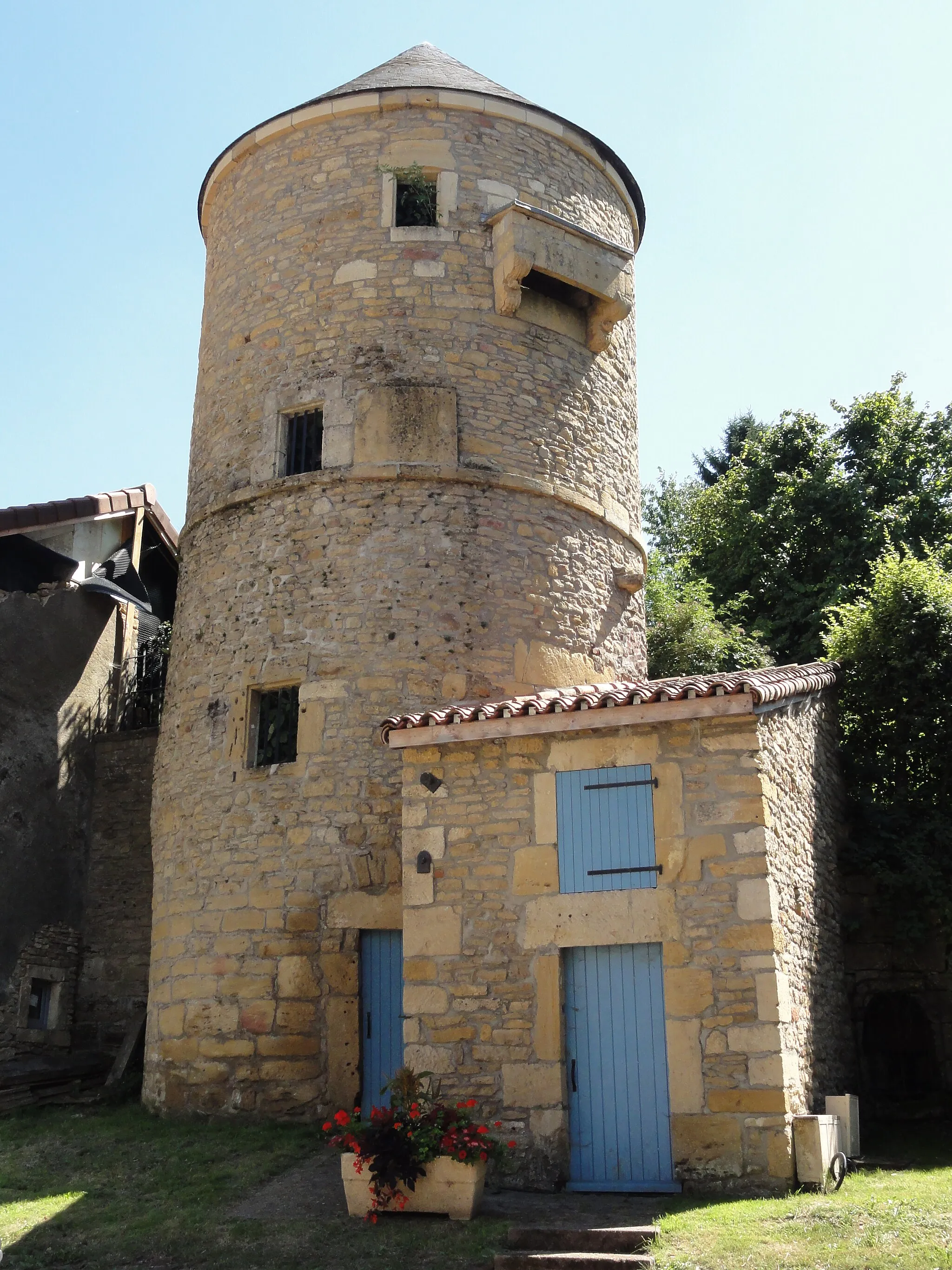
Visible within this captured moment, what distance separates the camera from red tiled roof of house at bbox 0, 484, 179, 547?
13.9 meters

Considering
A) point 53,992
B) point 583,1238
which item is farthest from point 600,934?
point 53,992

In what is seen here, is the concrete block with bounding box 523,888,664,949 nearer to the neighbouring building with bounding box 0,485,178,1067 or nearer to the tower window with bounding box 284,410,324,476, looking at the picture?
the tower window with bounding box 284,410,324,476

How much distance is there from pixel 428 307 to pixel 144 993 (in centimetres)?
826

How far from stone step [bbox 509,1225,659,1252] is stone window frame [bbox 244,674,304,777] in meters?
4.96

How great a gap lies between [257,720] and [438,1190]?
511cm

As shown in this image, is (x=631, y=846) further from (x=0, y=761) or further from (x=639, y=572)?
(x=0, y=761)

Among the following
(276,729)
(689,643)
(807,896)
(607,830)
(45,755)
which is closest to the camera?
(607,830)

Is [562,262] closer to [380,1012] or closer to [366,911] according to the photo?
[366,911]

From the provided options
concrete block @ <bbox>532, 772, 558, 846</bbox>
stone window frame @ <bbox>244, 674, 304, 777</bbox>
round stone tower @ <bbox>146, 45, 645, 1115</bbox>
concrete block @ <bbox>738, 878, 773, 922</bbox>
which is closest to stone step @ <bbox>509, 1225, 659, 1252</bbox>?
concrete block @ <bbox>738, 878, 773, 922</bbox>

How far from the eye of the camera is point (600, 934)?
8977mm

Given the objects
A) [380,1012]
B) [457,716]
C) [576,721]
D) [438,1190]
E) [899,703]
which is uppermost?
[899,703]

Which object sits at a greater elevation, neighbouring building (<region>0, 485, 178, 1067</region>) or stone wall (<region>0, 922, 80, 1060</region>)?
neighbouring building (<region>0, 485, 178, 1067</region>)

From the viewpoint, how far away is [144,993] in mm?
13805

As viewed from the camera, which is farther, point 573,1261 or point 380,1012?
point 380,1012
